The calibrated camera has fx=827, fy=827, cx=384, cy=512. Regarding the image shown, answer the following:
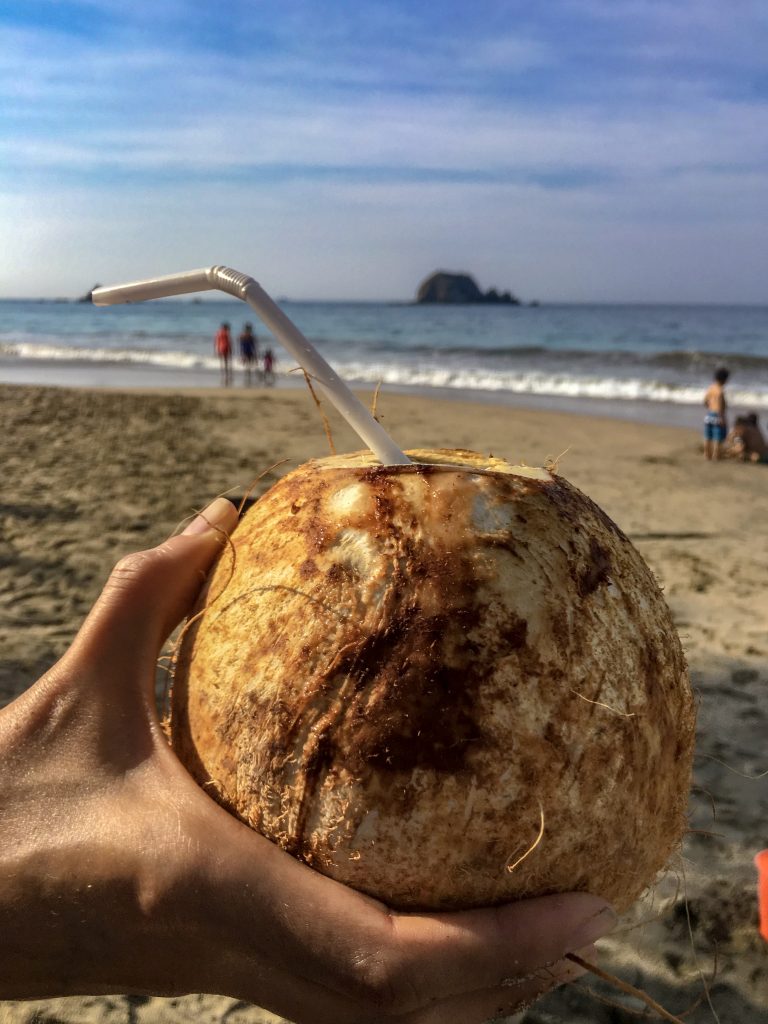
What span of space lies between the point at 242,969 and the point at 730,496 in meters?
9.15

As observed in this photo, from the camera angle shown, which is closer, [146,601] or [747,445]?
[146,601]

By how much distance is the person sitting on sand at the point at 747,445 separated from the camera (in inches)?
481

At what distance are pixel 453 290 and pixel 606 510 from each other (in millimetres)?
124624

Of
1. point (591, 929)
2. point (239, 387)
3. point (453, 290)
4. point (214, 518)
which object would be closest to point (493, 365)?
point (239, 387)

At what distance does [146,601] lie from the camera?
1.99 meters

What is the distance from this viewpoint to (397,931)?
1577mm

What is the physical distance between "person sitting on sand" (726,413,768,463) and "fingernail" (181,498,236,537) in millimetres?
11552

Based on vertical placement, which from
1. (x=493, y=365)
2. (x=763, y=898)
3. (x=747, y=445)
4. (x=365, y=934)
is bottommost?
(x=763, y=898)

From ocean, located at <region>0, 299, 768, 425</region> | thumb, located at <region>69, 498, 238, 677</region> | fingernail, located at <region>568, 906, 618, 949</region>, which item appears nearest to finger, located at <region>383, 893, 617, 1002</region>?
fingernail, located at <region>568, 906, 618, 949</region>

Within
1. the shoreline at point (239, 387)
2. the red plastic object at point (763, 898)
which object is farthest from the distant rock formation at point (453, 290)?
the red plastic object at point (763, 898)

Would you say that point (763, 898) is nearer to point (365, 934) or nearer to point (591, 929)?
point (591, 929)

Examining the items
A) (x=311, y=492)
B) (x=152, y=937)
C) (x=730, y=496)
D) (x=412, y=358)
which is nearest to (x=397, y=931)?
(x=152, y=937)

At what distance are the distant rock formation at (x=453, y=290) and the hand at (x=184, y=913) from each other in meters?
131

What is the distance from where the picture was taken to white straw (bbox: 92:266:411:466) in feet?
5.64
